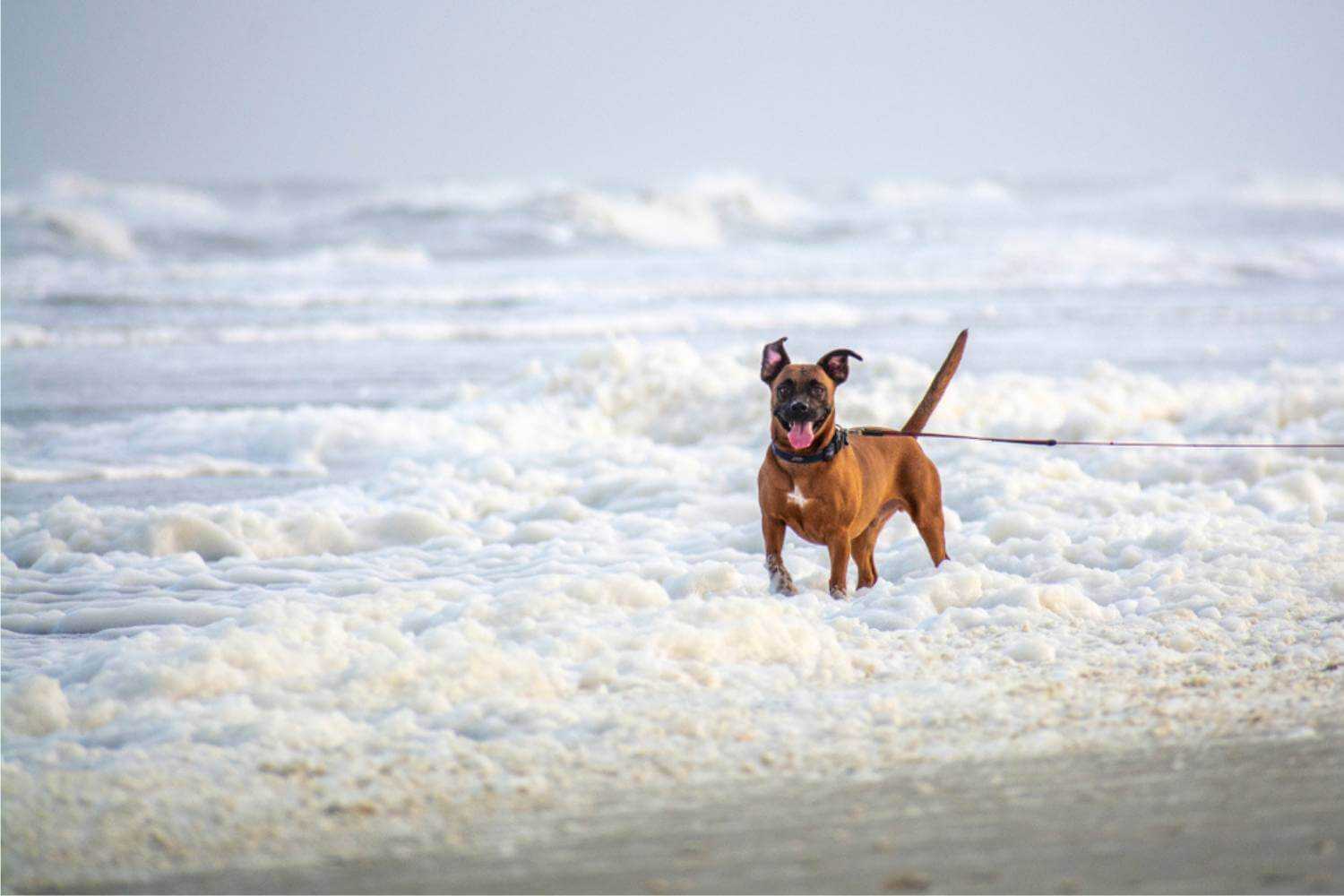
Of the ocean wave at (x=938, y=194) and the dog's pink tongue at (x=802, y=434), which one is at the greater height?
the ocean wave at (x=938, y=194)

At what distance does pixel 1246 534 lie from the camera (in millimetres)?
5949

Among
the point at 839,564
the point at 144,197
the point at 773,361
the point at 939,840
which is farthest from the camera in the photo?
the point at 144,197

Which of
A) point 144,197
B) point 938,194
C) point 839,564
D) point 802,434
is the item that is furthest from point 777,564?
point 938,194

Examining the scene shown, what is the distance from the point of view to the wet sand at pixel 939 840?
9.21ft

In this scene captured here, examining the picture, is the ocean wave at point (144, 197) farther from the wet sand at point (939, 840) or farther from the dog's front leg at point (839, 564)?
the wet sand at point (939, 840)

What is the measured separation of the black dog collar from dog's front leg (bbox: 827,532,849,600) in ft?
1.00

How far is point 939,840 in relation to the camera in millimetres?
2994

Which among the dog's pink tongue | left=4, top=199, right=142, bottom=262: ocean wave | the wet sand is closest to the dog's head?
the dog's pink tongue

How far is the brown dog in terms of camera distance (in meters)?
4.77

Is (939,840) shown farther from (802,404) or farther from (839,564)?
(839,564)

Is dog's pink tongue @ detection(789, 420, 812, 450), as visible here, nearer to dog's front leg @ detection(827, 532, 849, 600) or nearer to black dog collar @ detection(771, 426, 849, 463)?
black dog collar @ detection(771, 426, 849, 463)

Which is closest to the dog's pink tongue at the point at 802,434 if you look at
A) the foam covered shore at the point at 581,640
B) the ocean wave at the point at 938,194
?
the foam covered shore at the point at 581,640

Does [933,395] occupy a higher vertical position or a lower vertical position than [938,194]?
lower

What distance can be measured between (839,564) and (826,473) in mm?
390
